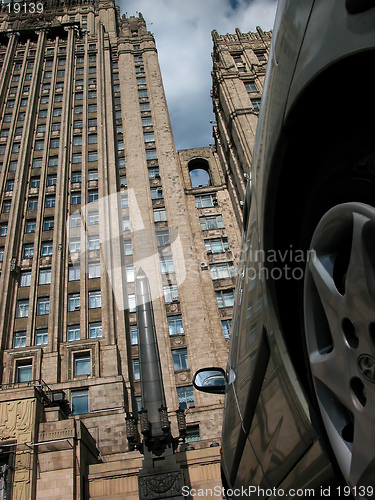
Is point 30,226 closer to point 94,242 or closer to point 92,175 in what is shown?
point 94,242

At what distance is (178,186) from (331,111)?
30.3 metres

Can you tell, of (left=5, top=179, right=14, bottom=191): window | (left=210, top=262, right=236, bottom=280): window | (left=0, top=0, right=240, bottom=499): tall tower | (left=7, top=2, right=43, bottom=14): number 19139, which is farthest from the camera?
(left=7, top=2, right=43, bottom=14): number 19139

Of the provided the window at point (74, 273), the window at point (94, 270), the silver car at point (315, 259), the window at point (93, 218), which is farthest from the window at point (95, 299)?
the silver car at point (315, 259)

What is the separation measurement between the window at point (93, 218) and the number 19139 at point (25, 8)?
117 ft

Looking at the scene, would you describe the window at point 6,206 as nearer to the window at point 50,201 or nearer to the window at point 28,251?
the window at point 50,201

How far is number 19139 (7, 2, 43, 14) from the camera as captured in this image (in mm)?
49219

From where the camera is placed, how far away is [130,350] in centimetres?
2375

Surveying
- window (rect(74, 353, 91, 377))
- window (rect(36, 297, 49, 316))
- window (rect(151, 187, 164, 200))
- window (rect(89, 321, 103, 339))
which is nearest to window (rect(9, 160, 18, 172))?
window (rect(151, 187, 164, 200))

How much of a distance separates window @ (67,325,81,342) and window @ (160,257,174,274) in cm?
679

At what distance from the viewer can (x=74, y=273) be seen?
26078 mm

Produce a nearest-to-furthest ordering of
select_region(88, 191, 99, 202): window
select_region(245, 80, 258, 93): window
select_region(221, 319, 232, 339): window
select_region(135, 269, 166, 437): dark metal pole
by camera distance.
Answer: select_region(135, 269, 166, 437): dark metal pole
select_region(221, 319, 232, 339): window
select_region(88, 191, 99, 202): window
select_region(245, 80, 258, 93): window

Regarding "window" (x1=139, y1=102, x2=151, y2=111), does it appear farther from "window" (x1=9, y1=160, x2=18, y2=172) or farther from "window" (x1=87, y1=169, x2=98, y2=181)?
"window" (x1=9, y1=160, x2=18, y2=172)

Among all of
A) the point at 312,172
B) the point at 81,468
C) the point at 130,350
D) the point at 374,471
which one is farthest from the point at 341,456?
the point at 130,350

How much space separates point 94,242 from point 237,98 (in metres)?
17.3
